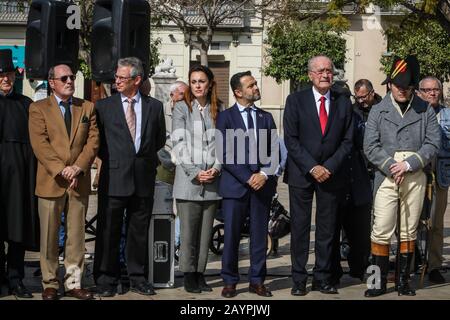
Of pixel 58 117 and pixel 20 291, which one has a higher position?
pixel 58 117

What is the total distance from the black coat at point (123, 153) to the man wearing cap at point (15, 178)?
2.18 ft

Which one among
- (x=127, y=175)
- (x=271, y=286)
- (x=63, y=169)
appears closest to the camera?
(x=63, y=169)

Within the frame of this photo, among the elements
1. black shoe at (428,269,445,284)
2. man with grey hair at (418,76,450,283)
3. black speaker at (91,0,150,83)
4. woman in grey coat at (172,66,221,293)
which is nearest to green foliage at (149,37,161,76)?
black speaker at (91,0,150,83)

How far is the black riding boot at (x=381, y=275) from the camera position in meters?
9.40

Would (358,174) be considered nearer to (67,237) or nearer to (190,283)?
(190,283)

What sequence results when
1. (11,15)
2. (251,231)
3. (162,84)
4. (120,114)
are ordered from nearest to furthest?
(120,114) → (251,231) → (162,84) → (11,15)

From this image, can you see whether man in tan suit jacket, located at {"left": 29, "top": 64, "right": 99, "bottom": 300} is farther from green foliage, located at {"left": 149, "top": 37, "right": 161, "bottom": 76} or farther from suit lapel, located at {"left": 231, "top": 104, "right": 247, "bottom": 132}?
green foliage, located at {"left": 149, "top": 37, "right": 161, "bottom": 76}

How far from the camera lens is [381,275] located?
953 centimetres

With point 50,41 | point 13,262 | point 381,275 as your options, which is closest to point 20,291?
point 13,262

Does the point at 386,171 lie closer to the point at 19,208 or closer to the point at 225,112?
the point at 225,112

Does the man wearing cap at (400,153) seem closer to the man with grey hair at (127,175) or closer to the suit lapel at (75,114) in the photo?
the man with grey hair at (127,175)

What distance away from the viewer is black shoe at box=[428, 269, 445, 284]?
10.3 metres

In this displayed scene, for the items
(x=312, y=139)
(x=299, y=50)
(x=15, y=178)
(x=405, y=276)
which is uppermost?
(x=299, y=50)

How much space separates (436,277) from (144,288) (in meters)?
3.09
